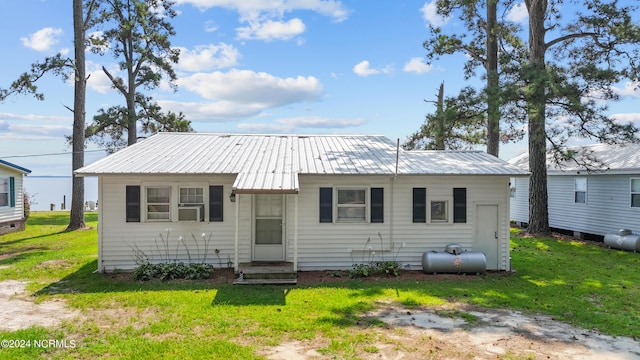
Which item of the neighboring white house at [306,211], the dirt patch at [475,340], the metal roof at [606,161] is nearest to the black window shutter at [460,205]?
the neighboring white house at [306,211]

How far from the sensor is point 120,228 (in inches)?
412

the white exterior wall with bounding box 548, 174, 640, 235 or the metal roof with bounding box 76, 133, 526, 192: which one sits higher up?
the metal roof with bounding box 76, 133, 526, 192

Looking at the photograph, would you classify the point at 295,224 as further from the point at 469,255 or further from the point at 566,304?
the point at 566,304

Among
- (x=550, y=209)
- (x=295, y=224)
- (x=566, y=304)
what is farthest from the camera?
(x=550, y=209)

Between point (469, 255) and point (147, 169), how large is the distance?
819cm

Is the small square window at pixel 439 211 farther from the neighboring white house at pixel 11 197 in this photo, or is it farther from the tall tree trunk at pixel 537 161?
the neighboring white house at pixel 11 197

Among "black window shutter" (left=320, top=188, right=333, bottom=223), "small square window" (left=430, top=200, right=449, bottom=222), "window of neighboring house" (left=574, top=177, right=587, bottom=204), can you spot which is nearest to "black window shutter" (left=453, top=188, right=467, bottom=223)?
"small square window" (left=430, top=200, right=449, bottom=222)

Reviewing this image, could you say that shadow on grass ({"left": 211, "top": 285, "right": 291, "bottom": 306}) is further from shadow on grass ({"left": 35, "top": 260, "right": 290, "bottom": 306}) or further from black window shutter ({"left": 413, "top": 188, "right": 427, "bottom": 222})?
black window shutter ({"left": 413, "top": 188, "right": 427, "bottom": 222})

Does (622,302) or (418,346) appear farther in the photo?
(622,302)

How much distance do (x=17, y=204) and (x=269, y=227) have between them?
1469 centimetres

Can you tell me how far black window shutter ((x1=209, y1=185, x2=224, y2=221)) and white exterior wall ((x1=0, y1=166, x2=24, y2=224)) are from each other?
42.4ft

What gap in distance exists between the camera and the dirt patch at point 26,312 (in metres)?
6.89

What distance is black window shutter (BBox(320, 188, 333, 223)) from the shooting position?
10.7 m

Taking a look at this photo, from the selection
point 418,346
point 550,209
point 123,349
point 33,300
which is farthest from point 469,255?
point 550,209
